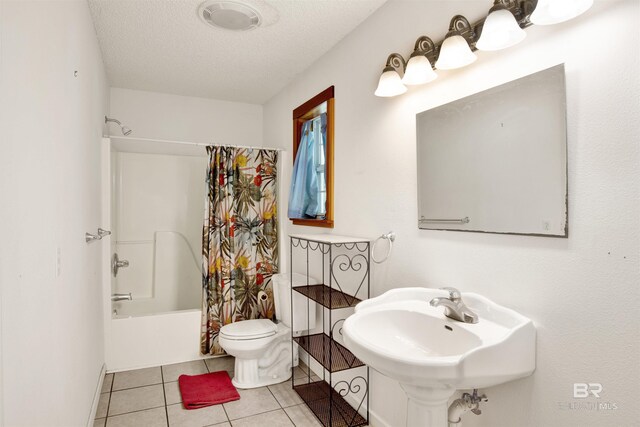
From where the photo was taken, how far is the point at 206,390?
102 inches

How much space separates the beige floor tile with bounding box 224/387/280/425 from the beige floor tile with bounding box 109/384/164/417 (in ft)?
1.58

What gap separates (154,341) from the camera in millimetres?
3008

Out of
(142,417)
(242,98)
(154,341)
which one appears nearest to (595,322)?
(142,417)

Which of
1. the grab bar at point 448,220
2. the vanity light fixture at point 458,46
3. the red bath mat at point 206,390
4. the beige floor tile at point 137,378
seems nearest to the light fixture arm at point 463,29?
the vanity light fixture at point 458,46

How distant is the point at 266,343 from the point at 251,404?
40 cm

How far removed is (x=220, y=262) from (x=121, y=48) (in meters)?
1.76

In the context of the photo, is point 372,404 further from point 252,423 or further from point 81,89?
point 81,89

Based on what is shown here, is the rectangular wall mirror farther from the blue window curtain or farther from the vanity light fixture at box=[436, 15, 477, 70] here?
the blue window curtain

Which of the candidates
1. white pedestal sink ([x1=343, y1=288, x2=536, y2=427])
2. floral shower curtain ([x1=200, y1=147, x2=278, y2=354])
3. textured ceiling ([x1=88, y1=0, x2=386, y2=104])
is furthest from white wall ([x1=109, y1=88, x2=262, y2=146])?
white pedestal sink ([x1=343, y1=288, x2=536, y2=427])

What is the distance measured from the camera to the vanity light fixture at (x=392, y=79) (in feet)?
5.98

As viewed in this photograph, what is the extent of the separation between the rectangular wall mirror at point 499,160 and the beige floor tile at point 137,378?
230 centimetres

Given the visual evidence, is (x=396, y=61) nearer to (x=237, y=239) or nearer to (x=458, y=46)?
(x=458, y=46)

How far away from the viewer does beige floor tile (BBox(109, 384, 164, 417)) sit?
2.37 meters
